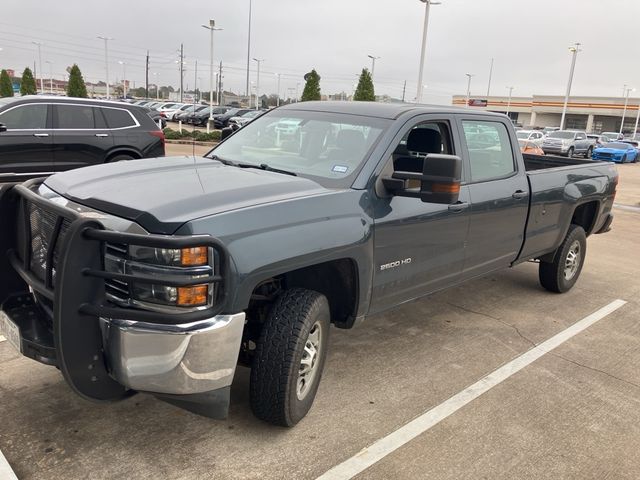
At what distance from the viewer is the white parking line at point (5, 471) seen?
8.85ft

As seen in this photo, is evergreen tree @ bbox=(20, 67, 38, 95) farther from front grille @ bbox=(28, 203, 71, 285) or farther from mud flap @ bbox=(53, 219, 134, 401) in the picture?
mud flap @ bbox=(53, 219, 134, 401)

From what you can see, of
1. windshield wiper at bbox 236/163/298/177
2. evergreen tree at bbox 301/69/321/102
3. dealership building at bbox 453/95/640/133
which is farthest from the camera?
dealership building at bbox 453/95/640/133

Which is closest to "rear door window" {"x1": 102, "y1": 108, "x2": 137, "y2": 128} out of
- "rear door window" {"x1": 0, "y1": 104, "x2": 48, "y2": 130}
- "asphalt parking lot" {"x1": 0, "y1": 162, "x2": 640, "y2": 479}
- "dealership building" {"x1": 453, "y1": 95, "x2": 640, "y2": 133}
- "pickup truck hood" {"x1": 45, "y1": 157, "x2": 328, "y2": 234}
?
"rear door window" {"x1": 0, "y1": 104, "x2": 48, "y2": 130}

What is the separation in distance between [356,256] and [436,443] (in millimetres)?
1153

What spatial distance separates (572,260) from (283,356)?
4480 mm

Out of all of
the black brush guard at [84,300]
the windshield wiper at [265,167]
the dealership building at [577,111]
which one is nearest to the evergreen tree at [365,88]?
the windshield wiper at [265,167]

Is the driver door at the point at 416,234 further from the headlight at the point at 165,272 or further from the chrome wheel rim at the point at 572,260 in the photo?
the chrome wheel rim at the point at 572,260

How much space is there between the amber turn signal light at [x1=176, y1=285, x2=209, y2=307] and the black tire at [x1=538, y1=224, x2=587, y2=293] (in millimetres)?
4572

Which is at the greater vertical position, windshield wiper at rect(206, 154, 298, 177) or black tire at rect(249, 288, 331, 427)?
windshield wiper at rect(206, 154, 298, 177)

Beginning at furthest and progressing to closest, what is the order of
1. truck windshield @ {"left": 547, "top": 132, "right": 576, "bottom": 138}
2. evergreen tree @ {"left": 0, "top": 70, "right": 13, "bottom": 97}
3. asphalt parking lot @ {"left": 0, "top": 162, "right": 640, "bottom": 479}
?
evergreen tree @ {"left": 0, "top": 70, "right": 13, "bottom": 97} < truck windshield @ {"left": 547, "top": 132, "right": 576, "bottom": 138} < asphalt parking lot @ {"left": 0, "top": 162, "right": 640, "bottom": 479}

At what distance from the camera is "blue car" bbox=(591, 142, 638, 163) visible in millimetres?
31531

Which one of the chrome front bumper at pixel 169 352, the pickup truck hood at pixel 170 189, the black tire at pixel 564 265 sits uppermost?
the pickup truck hood at pixel 170 189

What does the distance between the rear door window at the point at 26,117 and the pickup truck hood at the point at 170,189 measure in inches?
243

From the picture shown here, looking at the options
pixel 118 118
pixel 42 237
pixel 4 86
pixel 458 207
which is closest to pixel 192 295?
pixel 42 237
